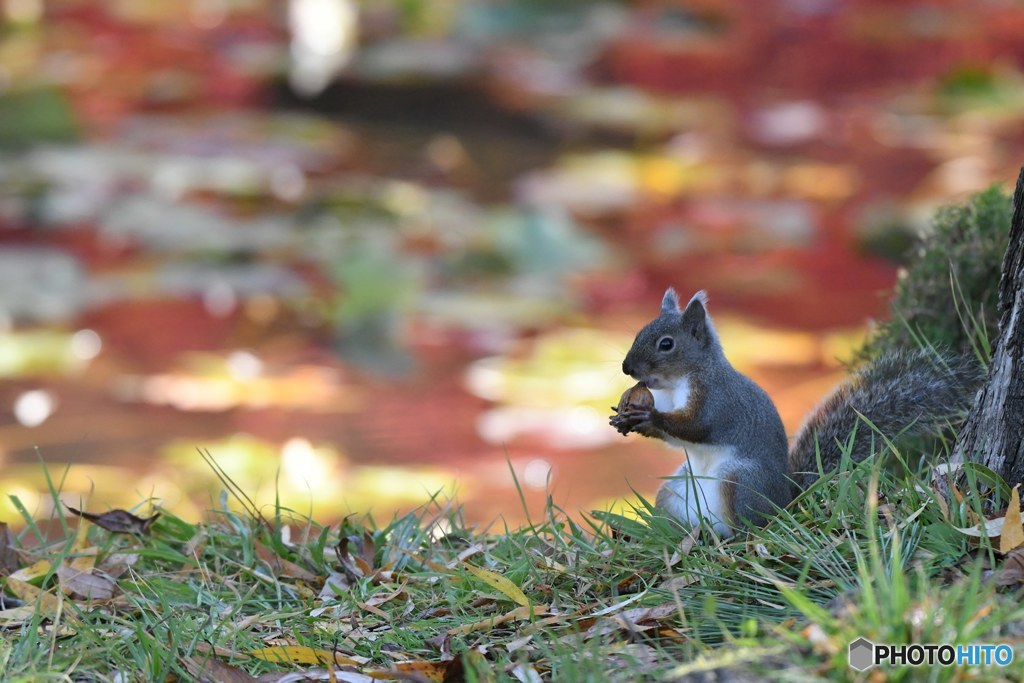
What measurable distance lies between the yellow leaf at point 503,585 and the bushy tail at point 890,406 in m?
0.58

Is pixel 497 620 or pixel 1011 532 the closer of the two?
pixel 1011 532

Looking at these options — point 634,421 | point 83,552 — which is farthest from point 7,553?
point 634,421

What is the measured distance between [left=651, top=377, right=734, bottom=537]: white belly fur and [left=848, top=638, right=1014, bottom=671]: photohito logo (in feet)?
1.90

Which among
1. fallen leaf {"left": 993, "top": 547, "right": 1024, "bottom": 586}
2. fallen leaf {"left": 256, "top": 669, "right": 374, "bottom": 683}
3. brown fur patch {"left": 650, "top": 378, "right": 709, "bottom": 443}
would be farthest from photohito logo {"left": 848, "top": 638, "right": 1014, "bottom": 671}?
brown fur patch {"left": 650, "top": 378, "right": 709, "bottom": 443}

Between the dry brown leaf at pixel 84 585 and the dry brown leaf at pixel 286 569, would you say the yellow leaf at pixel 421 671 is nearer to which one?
the dry brown leaf at pixel 286 569

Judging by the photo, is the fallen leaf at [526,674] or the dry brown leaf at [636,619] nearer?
the fallen leaf at [526,674]

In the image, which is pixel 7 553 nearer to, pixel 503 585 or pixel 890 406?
pixel 503 585

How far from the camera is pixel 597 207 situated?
22.1 feet

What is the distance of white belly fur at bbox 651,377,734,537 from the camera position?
2.12m

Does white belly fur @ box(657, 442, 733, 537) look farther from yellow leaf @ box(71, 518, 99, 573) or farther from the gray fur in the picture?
yellow leaf @ box(71, 518, 99, 573)

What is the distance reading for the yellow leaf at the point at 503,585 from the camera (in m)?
1.99

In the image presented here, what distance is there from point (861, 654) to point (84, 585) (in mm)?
1405

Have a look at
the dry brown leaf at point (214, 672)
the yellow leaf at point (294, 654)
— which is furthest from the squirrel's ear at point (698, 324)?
the dry brown leaf at point (214, 672)

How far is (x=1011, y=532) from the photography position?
70.2 inches
